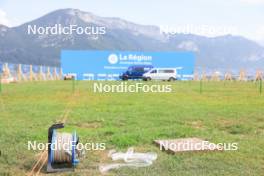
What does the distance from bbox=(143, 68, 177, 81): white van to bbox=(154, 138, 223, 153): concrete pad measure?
25654 millimetres

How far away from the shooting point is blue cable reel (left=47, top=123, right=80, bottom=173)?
8.26 m

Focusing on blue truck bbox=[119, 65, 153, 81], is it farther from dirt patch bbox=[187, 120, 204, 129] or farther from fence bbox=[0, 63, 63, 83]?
dirt patch bbox=[187, 120, 204, 129]

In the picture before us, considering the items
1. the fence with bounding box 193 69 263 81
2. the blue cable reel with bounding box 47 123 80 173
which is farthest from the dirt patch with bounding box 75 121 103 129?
the fence with bounding box 193 69 263 81

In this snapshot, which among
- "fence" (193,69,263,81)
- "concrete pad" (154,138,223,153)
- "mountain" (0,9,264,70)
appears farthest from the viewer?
"fence" (193,69,263,81)

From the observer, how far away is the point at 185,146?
32.5 ft

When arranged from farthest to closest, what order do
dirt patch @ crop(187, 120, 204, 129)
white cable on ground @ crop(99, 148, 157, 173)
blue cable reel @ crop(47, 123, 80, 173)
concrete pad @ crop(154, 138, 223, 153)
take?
dirt patch @ crop(187, 120, 204, 129)
concrete pad @ crop(154, 138, 223, 153)
white cable on ground @ crop(99, 148, 157, 173)
blue cable reel @ crop(47, 123, 80, 173)

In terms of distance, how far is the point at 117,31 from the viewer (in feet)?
133

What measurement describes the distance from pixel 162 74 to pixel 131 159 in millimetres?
27939

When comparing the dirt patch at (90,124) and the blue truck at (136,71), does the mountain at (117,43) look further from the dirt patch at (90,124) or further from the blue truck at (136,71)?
the dirt patch at (90,124)

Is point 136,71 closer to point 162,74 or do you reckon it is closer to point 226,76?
point 162,74

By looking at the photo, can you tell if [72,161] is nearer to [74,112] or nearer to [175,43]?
[74,112]

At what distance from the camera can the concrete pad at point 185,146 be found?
9578 millimetres

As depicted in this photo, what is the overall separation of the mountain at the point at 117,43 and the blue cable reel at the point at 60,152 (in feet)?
62.3

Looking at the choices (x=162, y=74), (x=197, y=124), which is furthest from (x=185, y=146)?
(x=162, y=74)
